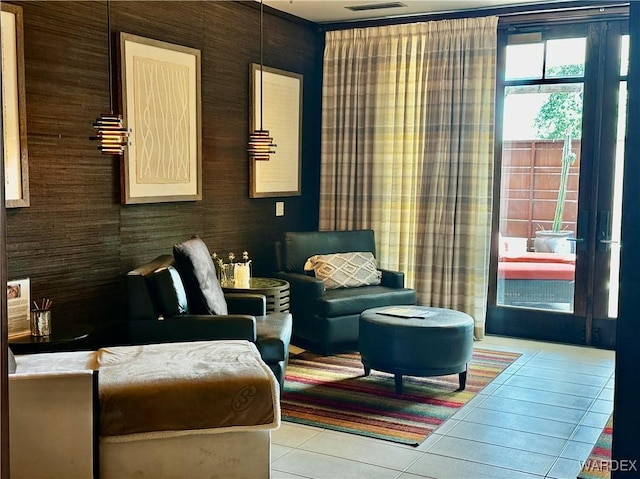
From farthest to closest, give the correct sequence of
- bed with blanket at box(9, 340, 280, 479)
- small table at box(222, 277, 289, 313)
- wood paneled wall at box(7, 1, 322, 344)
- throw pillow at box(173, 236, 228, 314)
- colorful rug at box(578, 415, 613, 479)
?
small table at box(222, 277, 289, 313)
throw pillow at box(173, 236, 228, 314)
wood paneled wall at box(7, 1, 322, 344)
colorful rug at box(578, 415, 613, 479)
bed with blanket at box(9, 340, 280, 479)

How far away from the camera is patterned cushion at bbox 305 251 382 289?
556 cm

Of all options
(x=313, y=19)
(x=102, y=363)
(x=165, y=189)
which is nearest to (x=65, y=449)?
(x=102, y=363)

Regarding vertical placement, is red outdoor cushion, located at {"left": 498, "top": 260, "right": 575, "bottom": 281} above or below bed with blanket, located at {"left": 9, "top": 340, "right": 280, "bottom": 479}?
above

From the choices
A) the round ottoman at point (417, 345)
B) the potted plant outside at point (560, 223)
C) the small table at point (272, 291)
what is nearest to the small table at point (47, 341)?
the small table at point (272, 291)

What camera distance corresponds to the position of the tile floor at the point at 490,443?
3254mm

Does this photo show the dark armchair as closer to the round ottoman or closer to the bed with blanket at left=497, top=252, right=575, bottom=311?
the round ottoman

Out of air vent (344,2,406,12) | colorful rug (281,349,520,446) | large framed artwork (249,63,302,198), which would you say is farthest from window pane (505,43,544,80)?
colorful rug (281,349,520,446)

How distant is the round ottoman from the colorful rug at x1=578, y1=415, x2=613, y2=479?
0.94m

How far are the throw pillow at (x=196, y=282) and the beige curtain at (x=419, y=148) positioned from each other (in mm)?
2323

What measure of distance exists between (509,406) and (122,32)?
3.23 metres

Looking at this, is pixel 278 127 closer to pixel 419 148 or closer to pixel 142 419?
pixel 419 148

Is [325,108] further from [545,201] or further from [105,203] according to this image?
[105,203]

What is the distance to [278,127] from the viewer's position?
5965mm

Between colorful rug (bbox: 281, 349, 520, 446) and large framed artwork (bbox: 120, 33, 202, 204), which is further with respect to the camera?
large framed artwork (bbox: 120, 33, 202, 204)
